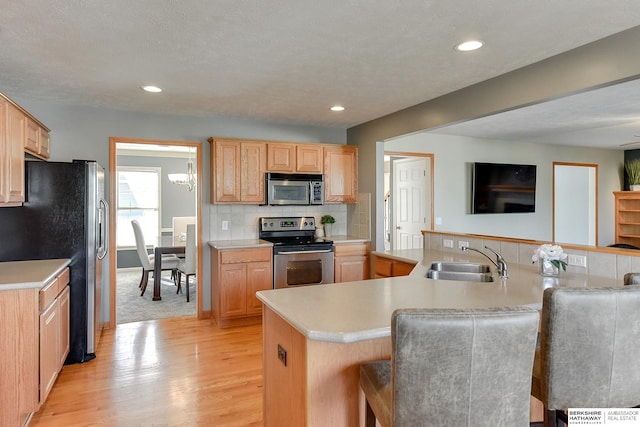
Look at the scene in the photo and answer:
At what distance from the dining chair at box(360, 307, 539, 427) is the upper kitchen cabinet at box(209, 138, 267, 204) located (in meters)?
3.62

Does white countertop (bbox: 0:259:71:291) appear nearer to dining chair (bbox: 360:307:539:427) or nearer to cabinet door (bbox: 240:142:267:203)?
cabinet door (bbox: 240:142:267:203)

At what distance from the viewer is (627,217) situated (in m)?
7.12

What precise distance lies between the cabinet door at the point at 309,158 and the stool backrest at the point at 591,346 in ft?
12.2

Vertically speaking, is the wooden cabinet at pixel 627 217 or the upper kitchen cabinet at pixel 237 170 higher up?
the upper kitchen cabinet at pixel 237 170

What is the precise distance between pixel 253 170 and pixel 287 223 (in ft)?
2.81

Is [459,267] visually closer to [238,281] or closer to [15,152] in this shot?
[238,281]

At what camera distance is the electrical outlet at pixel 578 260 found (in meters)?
2.63

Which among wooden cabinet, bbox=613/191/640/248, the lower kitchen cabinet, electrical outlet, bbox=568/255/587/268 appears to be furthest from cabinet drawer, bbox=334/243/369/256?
wooden cabinet, bbox=613/191/640/248

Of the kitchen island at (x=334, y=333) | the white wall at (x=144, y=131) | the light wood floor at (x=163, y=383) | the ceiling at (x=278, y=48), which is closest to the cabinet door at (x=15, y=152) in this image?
the ceiling at (x=278, y=48)

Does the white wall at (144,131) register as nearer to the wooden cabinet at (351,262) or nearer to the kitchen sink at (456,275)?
the wooden cabinet at (351,262)

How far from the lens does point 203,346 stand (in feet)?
12.3

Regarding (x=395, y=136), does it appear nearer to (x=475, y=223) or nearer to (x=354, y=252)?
(x=354, y=252)

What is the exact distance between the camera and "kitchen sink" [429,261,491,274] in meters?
3.12

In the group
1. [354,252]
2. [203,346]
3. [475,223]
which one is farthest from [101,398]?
[475,223]
